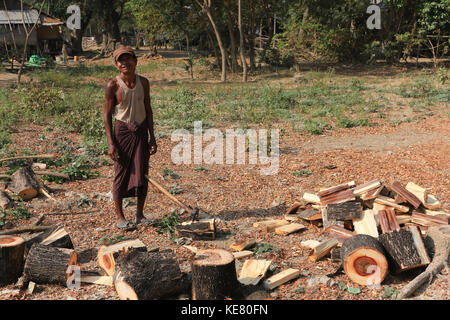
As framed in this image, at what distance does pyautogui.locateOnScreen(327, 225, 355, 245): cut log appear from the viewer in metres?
3.98

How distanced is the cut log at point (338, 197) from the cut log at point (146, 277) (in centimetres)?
178

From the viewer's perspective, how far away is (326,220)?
4305mm

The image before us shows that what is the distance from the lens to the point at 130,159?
4543 mm

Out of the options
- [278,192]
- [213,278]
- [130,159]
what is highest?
[130,159]

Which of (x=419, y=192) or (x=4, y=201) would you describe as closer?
(x=419, y=192)

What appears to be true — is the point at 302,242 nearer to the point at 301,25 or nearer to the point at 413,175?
the point at 413,175

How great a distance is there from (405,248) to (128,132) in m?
2.71

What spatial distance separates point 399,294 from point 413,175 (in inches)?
135

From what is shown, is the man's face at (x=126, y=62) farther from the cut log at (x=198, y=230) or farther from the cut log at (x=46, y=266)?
the cut log at (x=46, y=266)

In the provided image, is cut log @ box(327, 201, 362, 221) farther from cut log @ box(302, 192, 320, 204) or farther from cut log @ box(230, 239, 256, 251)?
cut log @ box(230, 239, 256, 251)

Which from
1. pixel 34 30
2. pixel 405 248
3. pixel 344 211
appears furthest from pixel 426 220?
pixel 34 30

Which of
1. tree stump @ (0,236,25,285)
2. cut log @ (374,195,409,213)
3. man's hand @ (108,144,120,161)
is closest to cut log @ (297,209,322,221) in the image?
cut log @ (374,195,409,213)

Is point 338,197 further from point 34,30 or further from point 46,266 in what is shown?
point 34,30

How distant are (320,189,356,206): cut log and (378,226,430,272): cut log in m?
0.73
